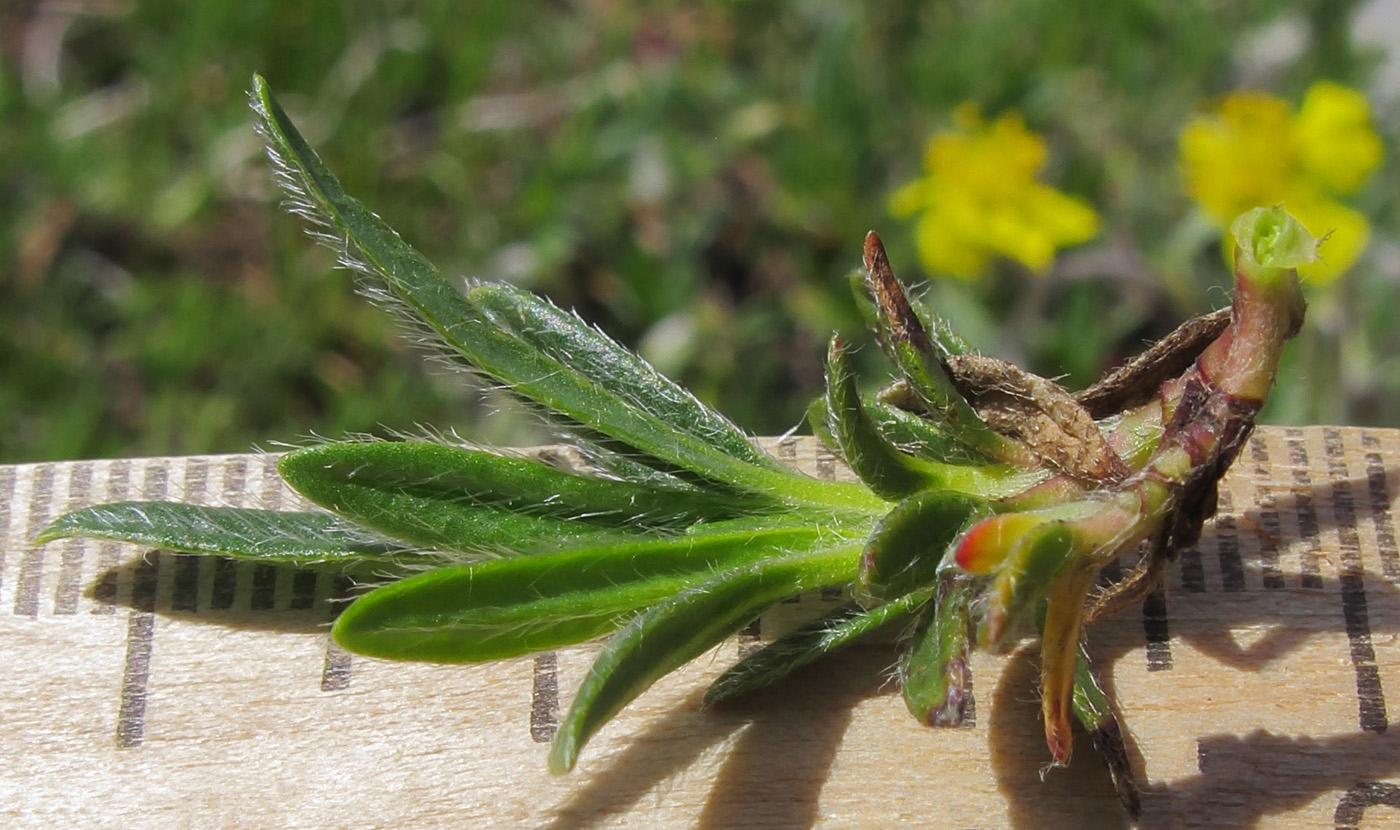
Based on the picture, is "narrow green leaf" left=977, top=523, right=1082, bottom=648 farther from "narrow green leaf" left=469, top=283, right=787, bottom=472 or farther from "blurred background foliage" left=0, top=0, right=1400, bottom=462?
"blurred background foliage" left=0, top=0, right=1400, bottom=462

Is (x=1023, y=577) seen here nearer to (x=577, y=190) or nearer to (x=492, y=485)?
(x=492, y=485)

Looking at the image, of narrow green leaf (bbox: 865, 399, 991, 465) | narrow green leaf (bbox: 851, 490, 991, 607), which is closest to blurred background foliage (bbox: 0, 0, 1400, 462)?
narrow green leaf (bbox: 865, 399, 991, 465)

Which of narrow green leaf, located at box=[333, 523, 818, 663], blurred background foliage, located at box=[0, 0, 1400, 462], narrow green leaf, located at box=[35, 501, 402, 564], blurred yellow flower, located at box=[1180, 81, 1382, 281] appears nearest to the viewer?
narrow green leaf, located at box=[333, 523, 818, 663]

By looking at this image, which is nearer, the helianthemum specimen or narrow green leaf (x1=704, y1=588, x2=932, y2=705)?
the helianthemum specimen

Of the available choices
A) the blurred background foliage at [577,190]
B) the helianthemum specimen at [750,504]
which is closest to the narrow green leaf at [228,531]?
the helianthemum specimen at [750,504]

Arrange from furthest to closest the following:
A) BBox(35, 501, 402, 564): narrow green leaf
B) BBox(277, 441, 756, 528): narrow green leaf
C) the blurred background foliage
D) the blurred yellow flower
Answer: the blurred background foliage, the blurred yellow flower, BBox(35, 501, 402, 564): narrow green leaf, BBox(277, 441, 756, 528): narrow green leaf

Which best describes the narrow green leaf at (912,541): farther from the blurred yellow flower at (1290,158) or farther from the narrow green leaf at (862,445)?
the blurred yellow flower at (1290,158)

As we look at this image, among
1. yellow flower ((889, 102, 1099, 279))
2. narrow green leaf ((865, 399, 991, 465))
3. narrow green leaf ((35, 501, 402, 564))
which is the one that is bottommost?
narrow green leaf ((35, 501, 402, 564))
